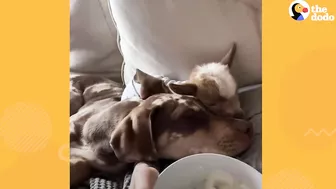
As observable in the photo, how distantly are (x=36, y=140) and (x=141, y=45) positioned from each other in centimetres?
24

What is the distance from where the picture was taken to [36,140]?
0.88 m

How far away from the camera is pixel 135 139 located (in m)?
0.87

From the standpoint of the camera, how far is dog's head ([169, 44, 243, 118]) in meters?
0.88

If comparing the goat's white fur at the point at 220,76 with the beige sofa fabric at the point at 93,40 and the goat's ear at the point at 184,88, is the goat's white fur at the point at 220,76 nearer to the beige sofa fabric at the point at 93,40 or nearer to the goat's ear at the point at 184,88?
the goat's ear at the point at 184,88

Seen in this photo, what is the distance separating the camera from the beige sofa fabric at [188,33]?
902 millimetres

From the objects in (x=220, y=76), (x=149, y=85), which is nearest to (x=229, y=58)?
(x=220, y=76)
